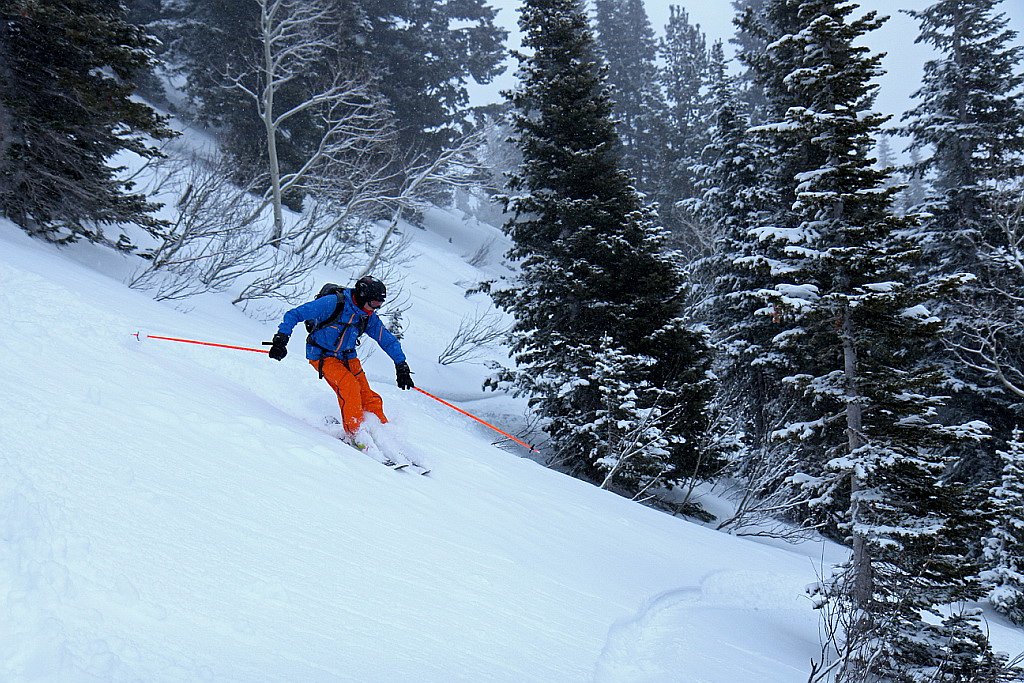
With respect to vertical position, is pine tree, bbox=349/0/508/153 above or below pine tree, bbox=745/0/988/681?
above

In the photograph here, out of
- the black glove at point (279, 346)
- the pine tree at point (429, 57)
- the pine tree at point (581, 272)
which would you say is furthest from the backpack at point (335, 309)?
the pine tree at point (429, 57)

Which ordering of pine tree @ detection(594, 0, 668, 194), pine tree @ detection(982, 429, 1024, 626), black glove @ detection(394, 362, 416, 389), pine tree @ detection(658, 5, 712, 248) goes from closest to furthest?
A: black glove @ detection(394, 362, 416, 389) < pine tree @ detection(982, 429, 1024, 626) < pine tree @ detection(658, 5, 712, 248) < pine tree @ detection(594, 0, 668, 194)

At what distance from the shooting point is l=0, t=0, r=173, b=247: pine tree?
10766mm

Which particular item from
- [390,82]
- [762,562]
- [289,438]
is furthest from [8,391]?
[390,82]

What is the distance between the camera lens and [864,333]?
27.1ft

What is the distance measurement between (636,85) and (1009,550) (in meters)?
32.8

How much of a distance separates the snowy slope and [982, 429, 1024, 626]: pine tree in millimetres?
7638

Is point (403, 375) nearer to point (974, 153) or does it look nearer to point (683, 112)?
point (974, 153)

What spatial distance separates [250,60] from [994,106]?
24.3 m

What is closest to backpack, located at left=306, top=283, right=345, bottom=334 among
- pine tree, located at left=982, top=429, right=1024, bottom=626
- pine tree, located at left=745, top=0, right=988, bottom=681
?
pine tree, located at left=745, top=0, right=988, bottom=681

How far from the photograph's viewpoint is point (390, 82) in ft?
100

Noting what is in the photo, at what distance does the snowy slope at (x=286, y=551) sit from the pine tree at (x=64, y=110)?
368 centimetres

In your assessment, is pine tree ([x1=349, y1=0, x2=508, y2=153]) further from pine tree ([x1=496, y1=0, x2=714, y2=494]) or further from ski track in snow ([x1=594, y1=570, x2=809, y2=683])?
ski track in snow ([x1=594, y1=570, x2=809, y2=683])

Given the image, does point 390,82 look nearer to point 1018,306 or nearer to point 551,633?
point 1018,306
